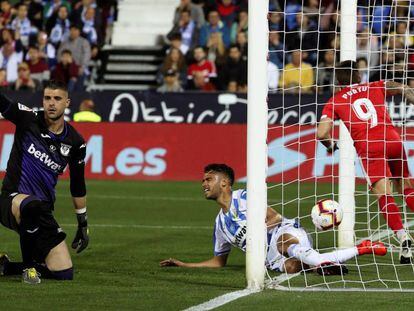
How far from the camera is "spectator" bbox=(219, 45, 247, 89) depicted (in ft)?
74.4

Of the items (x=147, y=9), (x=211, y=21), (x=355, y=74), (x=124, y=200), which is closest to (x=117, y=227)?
(x=124, y=200)

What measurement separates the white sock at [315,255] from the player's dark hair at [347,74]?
1951mm

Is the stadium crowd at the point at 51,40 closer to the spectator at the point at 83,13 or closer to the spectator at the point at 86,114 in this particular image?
the spectator at the point at 83,13

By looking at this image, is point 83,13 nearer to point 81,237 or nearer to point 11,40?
point 11,40

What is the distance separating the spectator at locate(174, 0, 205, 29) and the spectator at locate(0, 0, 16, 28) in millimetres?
3839

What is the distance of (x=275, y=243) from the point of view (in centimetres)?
1016

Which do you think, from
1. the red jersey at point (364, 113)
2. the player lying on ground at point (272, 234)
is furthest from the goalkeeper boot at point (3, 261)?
the red jersey at point (364, 113)

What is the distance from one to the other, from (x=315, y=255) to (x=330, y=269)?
26cm

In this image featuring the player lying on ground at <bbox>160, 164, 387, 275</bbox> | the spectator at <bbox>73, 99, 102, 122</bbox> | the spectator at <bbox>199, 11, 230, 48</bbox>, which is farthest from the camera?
the spectator at <bbox>199, 11, 230, 48</bbox>

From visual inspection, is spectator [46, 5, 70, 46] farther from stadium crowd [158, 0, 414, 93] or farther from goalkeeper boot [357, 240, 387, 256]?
goalkeeper boot [357, 240, 387, 256]

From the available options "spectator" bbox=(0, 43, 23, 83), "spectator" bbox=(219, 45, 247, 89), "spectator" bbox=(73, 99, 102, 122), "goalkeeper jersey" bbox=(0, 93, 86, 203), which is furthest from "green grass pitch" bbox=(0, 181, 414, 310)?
"spectator" bbox=(0, 43, 23, 83)

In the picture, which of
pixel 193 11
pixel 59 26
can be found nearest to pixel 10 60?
pixel 59 26

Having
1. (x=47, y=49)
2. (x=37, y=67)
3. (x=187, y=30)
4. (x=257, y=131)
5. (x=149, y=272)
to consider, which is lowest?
(x=149, y=272)

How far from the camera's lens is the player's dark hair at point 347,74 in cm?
1112
